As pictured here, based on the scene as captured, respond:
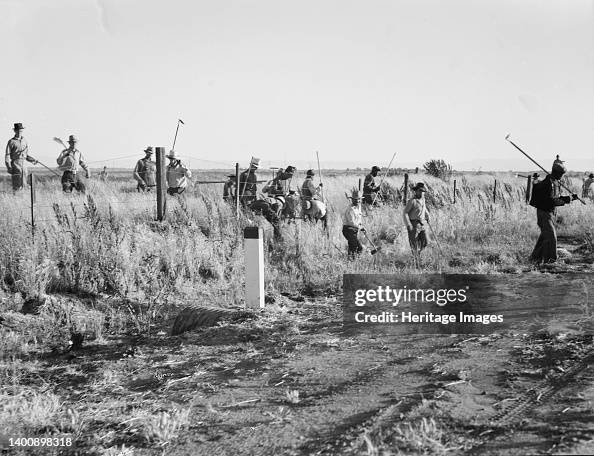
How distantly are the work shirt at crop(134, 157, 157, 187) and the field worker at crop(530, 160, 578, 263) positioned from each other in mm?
10690

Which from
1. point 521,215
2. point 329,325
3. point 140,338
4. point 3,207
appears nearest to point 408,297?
point 329,325

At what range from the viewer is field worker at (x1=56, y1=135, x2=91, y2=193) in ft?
53.6

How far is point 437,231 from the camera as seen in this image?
15070 millimetres

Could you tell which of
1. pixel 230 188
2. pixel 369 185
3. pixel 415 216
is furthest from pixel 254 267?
pixel 369 185

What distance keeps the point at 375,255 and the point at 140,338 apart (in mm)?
5676

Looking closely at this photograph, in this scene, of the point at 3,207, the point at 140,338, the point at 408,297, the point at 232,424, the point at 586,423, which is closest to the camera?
the point at 586,423

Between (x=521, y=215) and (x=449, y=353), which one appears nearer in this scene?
(x=449, y=353)

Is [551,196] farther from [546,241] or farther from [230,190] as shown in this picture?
[230,190]

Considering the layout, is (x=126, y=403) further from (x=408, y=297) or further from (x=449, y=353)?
(x=408, y=297)

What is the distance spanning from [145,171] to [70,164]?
300 cm

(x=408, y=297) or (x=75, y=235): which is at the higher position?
(x=75, y=235)

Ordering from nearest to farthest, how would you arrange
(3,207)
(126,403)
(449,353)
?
(126,403)
(449,353)
(3,207)

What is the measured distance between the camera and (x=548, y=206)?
38.1 feet

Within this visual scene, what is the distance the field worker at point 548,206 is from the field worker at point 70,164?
10527mm
